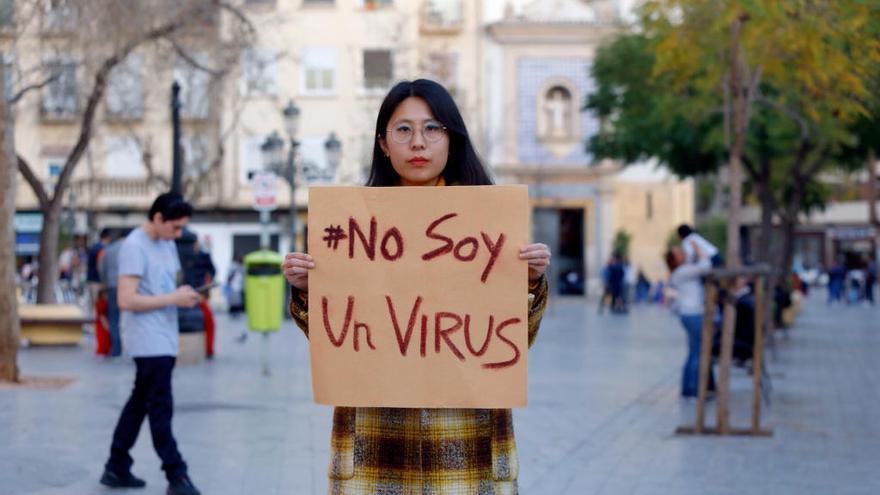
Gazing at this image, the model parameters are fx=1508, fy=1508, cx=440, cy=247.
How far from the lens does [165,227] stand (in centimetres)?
859

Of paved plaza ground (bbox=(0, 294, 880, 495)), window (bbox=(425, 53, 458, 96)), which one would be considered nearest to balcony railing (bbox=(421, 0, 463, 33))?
window (bbox=(425, 53, 458, 96))

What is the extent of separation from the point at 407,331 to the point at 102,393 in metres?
11.3

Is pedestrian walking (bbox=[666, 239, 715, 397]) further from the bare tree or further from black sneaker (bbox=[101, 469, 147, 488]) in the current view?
the bare tree

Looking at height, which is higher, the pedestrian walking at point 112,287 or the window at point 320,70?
the window at point 320,70

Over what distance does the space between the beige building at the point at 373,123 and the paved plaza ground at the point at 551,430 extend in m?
30.5

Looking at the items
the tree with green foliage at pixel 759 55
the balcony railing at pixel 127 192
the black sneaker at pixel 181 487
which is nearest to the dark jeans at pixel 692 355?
the tree with green foliage at pixel 759 55

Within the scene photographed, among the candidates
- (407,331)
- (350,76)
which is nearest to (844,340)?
(407,331)

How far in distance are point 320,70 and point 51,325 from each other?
31.5 m

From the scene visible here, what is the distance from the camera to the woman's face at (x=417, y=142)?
4.14m

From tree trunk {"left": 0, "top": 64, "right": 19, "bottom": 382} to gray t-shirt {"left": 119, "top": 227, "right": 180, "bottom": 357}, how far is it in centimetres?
690

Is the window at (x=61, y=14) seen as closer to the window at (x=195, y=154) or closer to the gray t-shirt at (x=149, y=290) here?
the gray t-shirt at (x=149, y=290)

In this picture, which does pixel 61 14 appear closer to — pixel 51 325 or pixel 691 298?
pixel 51 325

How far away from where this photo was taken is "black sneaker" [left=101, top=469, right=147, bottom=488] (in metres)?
8.83

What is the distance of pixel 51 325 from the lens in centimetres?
2262
